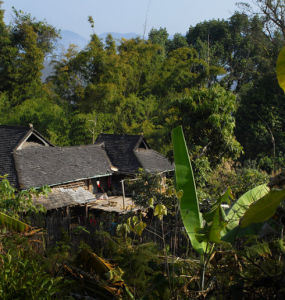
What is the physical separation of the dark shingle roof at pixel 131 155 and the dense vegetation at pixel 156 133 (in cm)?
186

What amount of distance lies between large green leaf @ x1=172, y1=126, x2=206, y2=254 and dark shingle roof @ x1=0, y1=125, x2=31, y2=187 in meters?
11.6

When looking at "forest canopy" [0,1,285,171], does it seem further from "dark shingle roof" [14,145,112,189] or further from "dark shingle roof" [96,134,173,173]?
"dark shingle roof" [14,145,112,189]

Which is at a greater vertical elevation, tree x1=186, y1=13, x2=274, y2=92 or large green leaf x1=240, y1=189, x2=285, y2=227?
tree x1=186, y1=13, x2=274, y2=92

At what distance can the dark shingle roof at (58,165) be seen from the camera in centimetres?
1433

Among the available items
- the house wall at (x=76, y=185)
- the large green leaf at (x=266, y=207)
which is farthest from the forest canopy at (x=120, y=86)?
the large green leaf at (x=266, y=207)

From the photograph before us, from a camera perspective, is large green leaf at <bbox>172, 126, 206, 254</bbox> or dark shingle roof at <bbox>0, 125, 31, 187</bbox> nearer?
large green leaf at <bbox>172, 126, 206, 254</bbox>

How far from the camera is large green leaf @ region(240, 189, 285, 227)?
2211 mm

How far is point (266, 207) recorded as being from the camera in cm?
227

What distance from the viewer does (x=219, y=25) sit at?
36.8 metres

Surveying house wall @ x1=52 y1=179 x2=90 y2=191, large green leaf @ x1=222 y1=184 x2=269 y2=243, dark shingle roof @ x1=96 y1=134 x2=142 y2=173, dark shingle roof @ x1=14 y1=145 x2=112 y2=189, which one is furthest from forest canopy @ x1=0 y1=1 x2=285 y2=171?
large green leaf @ x1=222 y1=184 x2=269 y2=243

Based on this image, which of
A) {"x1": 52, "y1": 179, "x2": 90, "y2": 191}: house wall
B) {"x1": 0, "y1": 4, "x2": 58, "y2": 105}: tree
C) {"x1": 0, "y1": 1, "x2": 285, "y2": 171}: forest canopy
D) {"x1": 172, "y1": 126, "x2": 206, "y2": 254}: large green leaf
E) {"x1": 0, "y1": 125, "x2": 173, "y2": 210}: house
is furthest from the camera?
{"x1": 0, "y1": 4, "x2": 58, "y2": 105}: tree

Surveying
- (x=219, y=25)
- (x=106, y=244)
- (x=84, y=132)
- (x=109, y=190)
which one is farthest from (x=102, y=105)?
(x=106, y=244)

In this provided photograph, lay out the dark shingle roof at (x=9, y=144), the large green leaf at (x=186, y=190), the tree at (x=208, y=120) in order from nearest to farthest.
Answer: the large green leaf at (x=186, y=190), the tree at (x=208, y=120), the dark shingle roof at (x=9, y=144)

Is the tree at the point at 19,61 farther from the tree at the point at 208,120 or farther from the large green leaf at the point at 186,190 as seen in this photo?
the large green leaf at the point at 186,190
